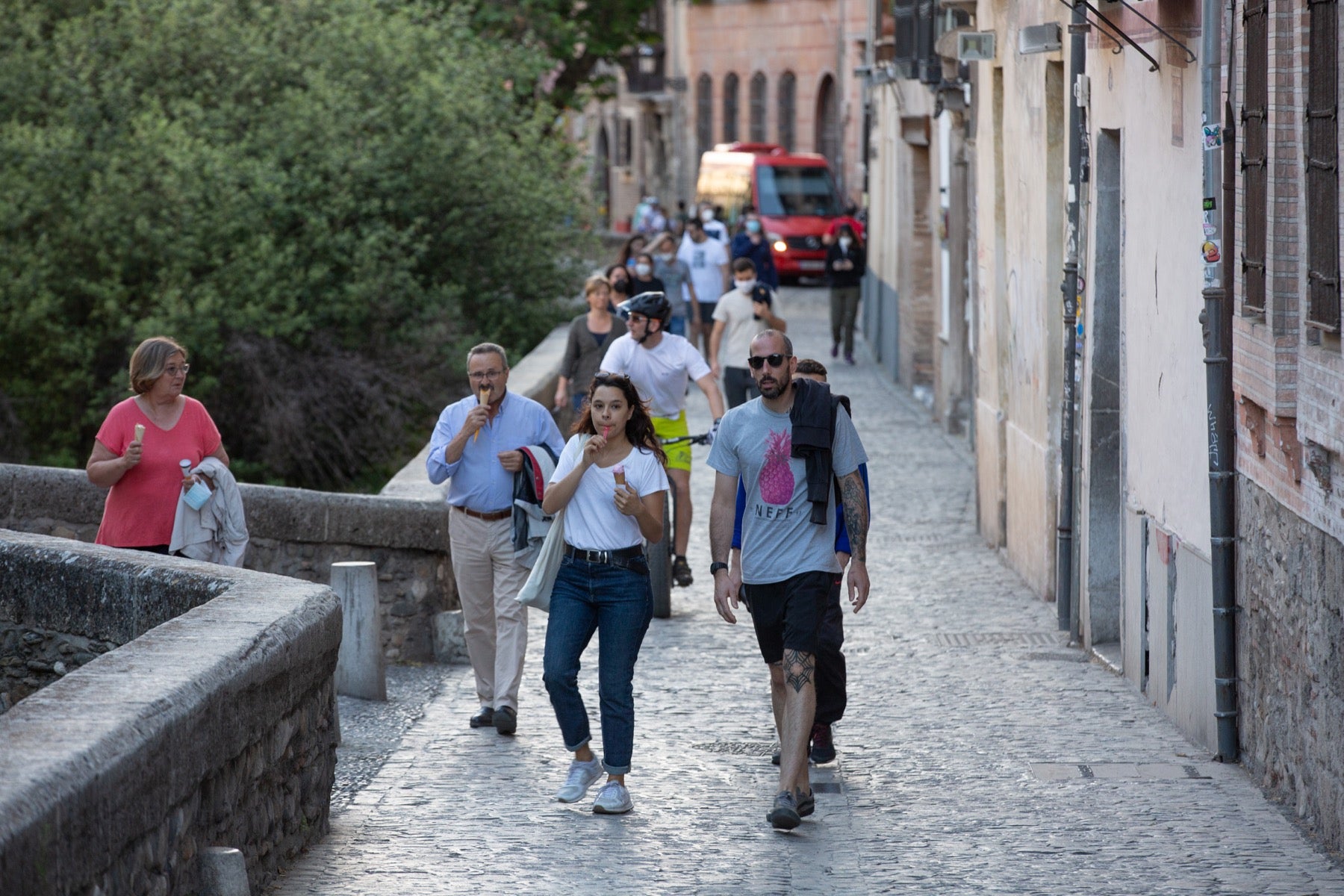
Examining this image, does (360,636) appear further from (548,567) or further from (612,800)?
(612,800)

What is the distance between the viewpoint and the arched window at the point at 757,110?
2108 inches

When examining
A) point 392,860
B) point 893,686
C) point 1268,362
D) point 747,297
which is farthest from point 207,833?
point 747,297

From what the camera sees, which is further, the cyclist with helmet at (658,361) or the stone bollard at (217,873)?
the cyclist with helmet at (658,361)

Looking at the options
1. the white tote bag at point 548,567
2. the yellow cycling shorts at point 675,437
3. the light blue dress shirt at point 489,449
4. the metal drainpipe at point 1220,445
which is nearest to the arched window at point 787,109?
the yellow cycling shorts at point 675,437

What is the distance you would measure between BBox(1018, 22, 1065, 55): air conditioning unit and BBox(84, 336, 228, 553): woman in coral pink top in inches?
213

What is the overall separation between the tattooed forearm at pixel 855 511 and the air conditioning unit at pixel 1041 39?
479 cm

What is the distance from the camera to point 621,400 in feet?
24.5

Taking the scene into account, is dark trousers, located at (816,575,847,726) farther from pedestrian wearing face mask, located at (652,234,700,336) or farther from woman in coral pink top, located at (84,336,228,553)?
pedestrian wearing face mask, located at (652,234,700,336)

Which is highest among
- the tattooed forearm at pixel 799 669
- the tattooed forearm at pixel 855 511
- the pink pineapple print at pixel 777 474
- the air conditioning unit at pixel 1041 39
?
the air conditioning unit at pixel 1041 39

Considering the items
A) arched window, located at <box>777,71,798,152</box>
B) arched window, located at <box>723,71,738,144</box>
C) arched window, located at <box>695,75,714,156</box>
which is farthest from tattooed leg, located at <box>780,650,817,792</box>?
arched window, located at <box>695,75,714,156</box>

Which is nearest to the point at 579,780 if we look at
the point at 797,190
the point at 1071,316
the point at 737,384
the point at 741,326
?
the point at 1071,316

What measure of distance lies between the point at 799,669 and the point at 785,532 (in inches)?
19.0

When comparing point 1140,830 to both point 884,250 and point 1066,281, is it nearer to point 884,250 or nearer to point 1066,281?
point 1066,281

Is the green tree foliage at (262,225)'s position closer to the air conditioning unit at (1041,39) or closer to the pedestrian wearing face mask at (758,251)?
the pedestrian wearing face mask at (758,251)
